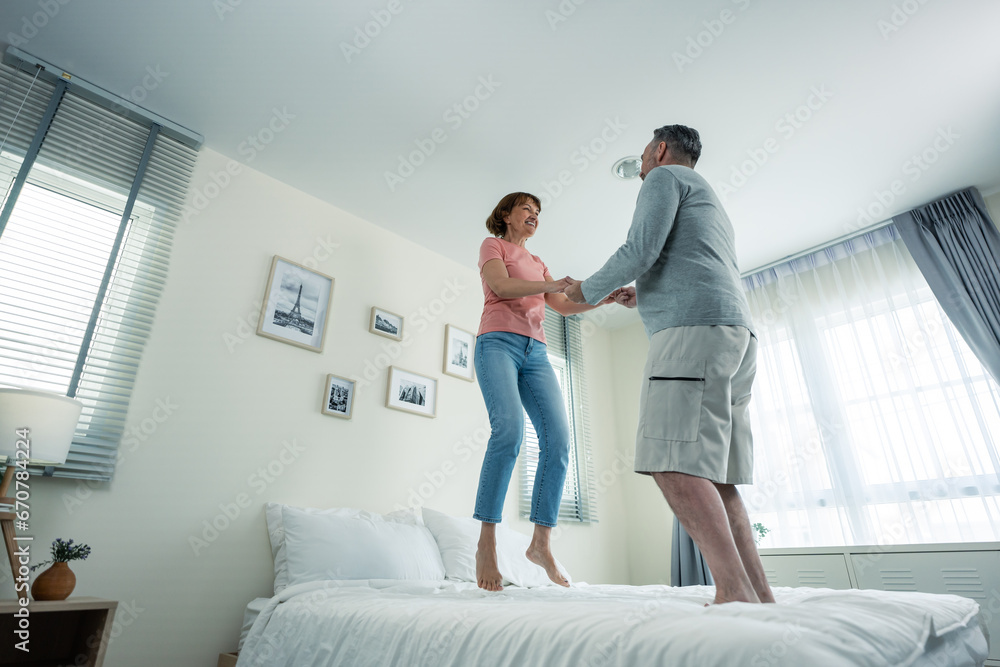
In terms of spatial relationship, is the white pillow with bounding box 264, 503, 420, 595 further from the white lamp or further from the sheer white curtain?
the sheer white curtain

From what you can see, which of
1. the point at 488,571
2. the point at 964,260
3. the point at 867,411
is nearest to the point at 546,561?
the point at 488,571

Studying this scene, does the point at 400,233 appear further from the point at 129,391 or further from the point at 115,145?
the point at 129,391

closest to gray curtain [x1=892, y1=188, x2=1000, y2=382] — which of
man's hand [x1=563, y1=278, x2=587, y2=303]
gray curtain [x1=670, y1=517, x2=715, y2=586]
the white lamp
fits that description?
gray curtain [x1=670, y1=517, x2=715, y2=586]

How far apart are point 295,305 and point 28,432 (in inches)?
51.4

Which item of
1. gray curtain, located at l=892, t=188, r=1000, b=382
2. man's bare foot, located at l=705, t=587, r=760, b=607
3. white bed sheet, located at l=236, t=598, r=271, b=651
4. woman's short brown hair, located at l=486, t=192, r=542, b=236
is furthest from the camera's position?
gray curtain, located at l=892, t=188, r=1000, b=382

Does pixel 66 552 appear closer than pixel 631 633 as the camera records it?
No

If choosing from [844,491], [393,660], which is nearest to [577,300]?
[393,660]

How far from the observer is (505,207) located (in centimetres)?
243

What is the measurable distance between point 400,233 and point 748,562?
276cm

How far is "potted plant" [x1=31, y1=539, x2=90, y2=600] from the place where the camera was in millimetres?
1640

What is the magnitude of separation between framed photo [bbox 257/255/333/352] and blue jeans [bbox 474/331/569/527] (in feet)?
3.90

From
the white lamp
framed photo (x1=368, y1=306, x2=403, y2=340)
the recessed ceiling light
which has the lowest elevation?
the white lamp

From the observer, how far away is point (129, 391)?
216 cm

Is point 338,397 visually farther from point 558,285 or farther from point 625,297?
point 625,297
